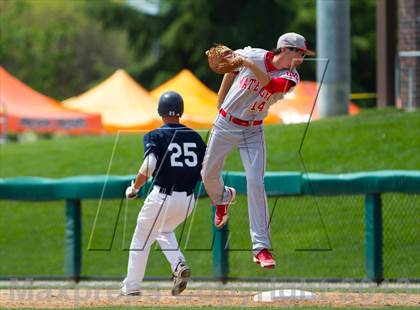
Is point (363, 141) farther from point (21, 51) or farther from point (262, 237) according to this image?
point (21, 51)

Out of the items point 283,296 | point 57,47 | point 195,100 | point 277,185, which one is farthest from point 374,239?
point 57,47

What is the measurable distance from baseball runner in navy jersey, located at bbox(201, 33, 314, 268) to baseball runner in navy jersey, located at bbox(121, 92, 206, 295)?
38cm

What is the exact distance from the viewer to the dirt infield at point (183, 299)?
9.45 meters

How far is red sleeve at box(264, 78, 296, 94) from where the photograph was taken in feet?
29.0

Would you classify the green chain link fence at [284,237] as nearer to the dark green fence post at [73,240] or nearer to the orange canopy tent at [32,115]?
the dark green fence post at [73,240]

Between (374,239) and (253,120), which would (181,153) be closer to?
(253,120)

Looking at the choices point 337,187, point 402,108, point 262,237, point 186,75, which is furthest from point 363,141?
point 186,75

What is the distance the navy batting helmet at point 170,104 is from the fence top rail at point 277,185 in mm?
2271

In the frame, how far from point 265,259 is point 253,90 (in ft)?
4.88

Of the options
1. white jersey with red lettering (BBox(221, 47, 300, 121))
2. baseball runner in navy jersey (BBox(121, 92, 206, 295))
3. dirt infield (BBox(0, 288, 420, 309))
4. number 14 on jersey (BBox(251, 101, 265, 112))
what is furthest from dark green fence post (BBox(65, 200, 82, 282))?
number 14 on jersey (BBox(251, 101, 265, 112))

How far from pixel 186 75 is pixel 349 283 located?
72.4 ft

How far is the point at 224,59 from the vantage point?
28.6 ft

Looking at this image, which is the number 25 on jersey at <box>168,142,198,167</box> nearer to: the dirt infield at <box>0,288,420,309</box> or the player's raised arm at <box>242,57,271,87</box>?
the player's raised arm at <box>242,57,271,87</box>

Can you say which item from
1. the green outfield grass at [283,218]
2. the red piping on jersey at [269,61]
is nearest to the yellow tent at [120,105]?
the green outfield grass at [283,218]
